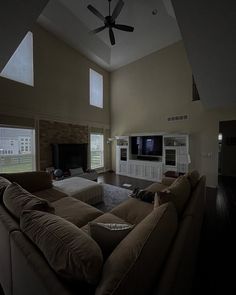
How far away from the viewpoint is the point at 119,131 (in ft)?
24.1

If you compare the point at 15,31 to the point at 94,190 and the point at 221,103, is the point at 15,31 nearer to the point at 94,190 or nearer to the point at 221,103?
the point at 94,190

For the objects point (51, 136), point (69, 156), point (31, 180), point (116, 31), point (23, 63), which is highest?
point (116, 31)

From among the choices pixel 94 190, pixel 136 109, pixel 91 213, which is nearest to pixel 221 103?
pixel 136 109

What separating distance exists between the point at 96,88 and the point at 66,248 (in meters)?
7.07

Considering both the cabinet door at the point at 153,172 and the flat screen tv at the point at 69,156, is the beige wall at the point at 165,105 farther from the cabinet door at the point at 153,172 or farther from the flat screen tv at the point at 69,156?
the flat screen tv at the point at 69,156

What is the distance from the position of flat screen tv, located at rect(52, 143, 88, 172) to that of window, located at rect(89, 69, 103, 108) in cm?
214

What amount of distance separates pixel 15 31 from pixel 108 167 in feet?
20.2

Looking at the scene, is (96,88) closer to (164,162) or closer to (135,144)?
(135,144)

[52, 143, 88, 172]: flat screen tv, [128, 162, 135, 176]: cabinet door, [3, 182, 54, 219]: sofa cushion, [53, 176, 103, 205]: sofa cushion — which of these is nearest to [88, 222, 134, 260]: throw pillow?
[3, 182, 54, 219]: sofa cushion

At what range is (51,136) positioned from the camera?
507cm

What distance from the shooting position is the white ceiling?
4277 mm

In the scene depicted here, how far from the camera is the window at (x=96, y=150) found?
6836 mm

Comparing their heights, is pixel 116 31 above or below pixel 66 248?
above

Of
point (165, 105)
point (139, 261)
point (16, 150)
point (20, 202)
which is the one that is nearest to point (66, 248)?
point (139, 261)
